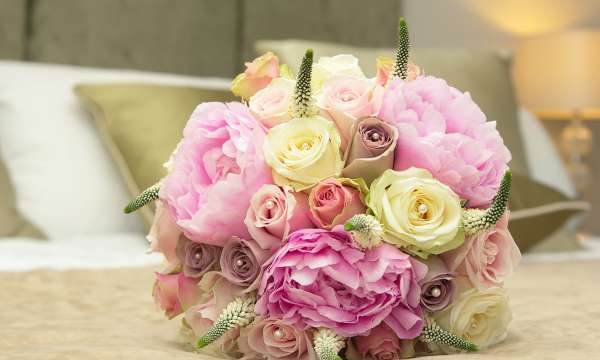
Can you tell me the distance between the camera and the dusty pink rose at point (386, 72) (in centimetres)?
91

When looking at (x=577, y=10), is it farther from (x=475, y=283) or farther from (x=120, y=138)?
(x=475, y=283)

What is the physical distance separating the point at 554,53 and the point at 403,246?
2.34 meters

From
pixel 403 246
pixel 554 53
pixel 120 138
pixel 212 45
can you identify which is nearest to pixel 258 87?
pixel 403 246

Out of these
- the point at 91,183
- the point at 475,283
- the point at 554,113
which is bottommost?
the point at 554,113

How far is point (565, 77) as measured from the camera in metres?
2.93

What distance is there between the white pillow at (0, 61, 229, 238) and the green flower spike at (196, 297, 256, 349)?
1111mm

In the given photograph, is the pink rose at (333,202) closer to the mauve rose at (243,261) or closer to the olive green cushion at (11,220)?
the mauve rose at (243,261)

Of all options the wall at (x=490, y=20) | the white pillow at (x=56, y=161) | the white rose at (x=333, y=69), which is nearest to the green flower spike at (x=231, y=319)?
the white rose at (x=333, y=69)

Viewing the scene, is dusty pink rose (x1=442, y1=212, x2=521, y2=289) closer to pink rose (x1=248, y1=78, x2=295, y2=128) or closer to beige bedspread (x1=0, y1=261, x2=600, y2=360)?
beige bedspread (x1=0, y1=261, x2=600, y2=360)

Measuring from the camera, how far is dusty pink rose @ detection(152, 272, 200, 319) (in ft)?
2.83

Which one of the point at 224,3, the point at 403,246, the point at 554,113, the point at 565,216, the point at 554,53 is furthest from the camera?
the point at 554,113

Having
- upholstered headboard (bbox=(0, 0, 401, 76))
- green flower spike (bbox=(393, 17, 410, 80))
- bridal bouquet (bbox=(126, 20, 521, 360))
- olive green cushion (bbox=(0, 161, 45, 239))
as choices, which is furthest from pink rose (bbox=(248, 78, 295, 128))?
upholstered headboard (bbox=(0, 0, 401, 76))

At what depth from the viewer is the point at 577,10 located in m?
3.23

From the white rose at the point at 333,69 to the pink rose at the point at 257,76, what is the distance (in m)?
0.05
